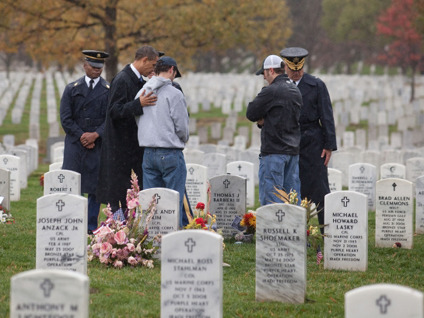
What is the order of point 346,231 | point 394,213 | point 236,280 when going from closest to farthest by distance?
1. point 236,280
2. point 346,231
3. point 394,213

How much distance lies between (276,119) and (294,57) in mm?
936

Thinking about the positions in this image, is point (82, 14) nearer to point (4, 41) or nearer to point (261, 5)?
point (4, 41)

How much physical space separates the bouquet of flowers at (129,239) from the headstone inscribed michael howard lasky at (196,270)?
89.1 inches

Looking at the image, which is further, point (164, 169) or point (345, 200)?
point (164, 169)

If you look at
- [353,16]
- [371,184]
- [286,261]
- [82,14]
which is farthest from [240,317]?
[353,16]

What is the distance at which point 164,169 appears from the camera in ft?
30.1

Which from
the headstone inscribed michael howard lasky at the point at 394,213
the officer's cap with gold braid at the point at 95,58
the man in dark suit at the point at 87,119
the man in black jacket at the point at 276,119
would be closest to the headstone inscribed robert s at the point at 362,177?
the headstone inscribed michael howard lasky at the point at 394,213

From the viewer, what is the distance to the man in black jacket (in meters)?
9.53

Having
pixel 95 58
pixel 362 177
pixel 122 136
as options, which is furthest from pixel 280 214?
pixel 362 177

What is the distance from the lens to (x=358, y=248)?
9102mm

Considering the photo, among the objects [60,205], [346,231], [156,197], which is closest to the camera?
[60,205]

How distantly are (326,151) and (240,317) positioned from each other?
3.78 meters

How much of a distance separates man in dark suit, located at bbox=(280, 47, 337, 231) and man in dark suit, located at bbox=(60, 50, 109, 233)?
2.28m

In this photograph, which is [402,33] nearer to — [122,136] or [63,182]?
[63,182]
